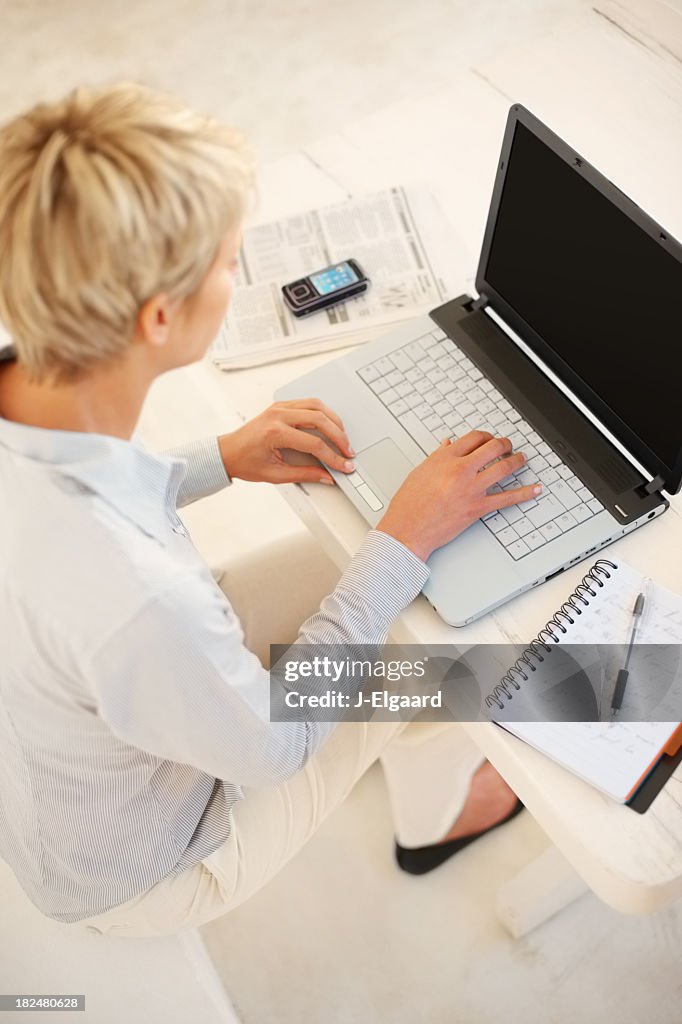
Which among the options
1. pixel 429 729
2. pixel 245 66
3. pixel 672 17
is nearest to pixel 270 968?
pixel 429 729

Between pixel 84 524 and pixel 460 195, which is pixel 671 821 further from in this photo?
pixel 460 195

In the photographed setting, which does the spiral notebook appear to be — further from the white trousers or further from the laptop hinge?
the white trousers

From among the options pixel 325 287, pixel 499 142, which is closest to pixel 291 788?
pixel 325 287

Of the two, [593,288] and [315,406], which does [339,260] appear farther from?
[593,288]

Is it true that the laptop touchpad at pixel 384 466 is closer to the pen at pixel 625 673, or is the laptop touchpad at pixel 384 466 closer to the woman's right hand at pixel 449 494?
the woman's right hand at pixel 449 494

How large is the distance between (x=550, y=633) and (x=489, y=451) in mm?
218

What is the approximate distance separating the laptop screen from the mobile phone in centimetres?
21

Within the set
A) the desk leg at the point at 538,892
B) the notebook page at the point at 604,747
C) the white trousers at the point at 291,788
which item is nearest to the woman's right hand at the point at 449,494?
the notebook page at the point at 604,747

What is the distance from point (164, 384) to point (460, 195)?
521 millimetres

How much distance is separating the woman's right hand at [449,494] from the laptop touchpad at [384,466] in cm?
4

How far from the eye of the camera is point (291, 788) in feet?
3.93

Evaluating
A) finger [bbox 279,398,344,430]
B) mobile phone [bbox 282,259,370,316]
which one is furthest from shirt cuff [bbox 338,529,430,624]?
mobile phone [bbox 282,259,370,316]

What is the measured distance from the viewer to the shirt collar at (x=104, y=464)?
→ 84 cm

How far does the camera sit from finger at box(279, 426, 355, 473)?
3.78ft
